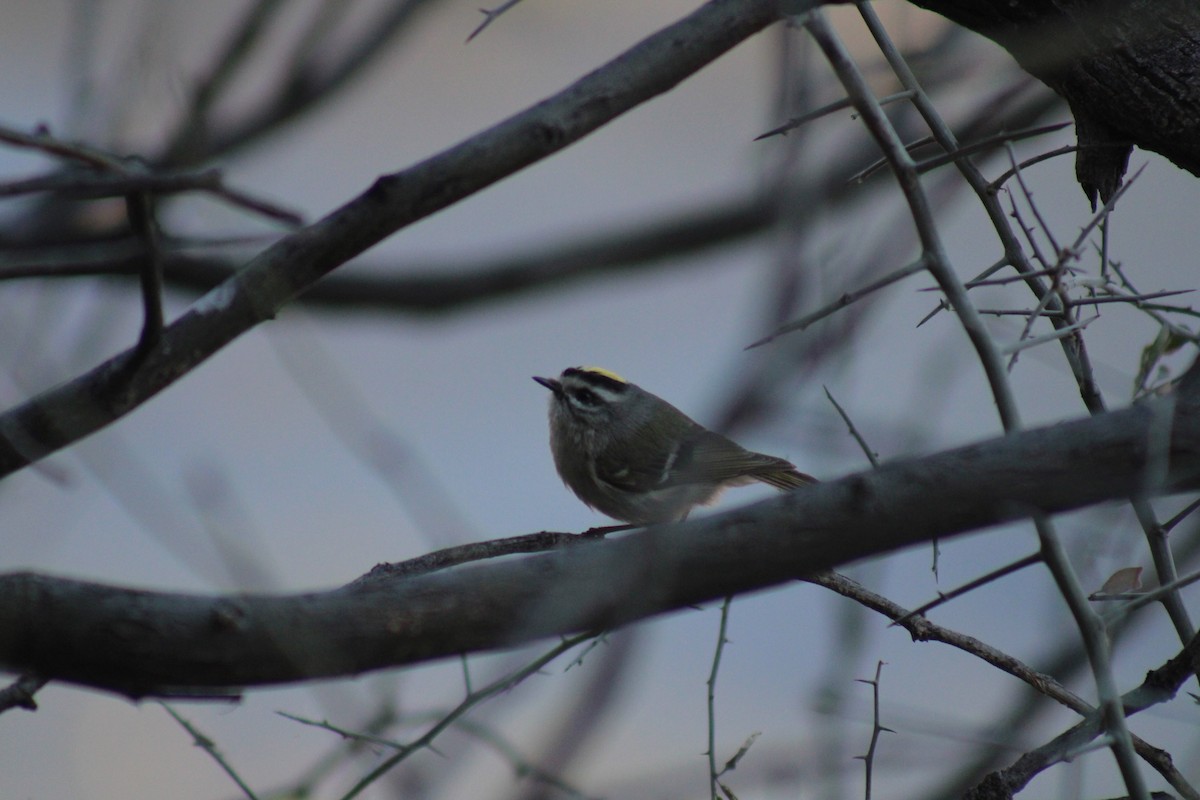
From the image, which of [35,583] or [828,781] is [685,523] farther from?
[35,583]

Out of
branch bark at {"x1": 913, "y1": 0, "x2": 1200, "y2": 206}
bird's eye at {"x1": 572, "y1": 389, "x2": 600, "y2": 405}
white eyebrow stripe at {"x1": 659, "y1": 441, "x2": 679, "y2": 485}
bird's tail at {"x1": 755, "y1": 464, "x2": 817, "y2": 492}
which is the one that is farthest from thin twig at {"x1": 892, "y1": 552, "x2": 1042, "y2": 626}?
bird's eye at {"x1": 572, "y1": 389, "x2": 600, "y2": 405}

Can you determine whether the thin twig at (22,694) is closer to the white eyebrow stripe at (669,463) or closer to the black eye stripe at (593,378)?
the white eyebrow stripe at (669,463)

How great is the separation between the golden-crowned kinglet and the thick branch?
3204mm

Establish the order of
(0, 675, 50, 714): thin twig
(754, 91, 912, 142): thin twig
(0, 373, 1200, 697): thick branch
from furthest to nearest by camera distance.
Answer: (0, 675, 50, 714): thin twig → (0, 373, 1200, 697): thick branch → (754, 91, 912, 142): thin twig

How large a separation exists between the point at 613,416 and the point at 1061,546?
4.02 meters

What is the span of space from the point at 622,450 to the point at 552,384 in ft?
1.46

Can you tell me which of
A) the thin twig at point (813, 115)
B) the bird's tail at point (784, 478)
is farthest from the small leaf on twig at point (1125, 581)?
the bird's tail at point (784, 478)

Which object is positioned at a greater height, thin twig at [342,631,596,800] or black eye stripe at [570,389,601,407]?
black eye stripe at [570,389,601,407]

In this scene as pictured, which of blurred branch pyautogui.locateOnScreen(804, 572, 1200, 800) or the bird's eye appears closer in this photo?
blurred branch pyautogui.locateOnScreen(804, 572, 1200, 800)

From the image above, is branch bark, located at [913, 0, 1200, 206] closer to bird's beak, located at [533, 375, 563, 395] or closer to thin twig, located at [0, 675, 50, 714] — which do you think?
thin twig, located at [0, 675, 50, 714]

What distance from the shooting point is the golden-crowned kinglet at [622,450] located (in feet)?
16.6

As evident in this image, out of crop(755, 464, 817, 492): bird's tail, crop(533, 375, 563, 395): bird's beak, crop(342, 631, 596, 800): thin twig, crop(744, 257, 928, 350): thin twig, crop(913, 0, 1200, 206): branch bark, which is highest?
crop(533, 375, 563, 395): bird's beak

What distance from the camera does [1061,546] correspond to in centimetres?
161

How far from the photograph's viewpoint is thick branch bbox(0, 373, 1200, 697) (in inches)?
56.0
